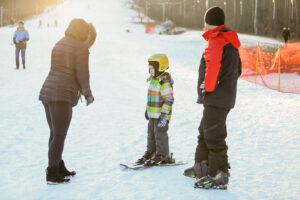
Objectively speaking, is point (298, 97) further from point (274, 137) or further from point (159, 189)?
point (159, 189)

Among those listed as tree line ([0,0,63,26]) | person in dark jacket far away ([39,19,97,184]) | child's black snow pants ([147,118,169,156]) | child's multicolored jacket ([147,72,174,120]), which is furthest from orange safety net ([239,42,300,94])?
tree line ([0,0,63,26])

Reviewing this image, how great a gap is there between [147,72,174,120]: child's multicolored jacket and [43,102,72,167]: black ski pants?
1095 millimetres

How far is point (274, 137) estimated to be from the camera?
5.92 meters

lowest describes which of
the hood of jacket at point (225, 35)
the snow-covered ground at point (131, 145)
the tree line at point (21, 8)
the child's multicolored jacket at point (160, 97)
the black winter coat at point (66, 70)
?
the snow-covered ground at point (131, 145)

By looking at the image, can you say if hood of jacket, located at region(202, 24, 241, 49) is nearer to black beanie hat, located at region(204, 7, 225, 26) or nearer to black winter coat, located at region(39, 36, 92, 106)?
black beanie hat, located at region(204, 7, 225, 26)

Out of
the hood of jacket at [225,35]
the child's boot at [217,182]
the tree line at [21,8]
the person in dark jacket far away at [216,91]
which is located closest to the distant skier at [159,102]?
the person in dark jacket far away at [216,91]

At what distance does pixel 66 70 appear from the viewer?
3781 millimetres

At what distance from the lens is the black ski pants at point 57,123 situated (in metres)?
3.78

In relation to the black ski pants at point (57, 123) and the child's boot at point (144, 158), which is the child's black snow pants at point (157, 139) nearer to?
the child's boot at point (144, 158)

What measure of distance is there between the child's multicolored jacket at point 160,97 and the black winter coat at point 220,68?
0.65 meters

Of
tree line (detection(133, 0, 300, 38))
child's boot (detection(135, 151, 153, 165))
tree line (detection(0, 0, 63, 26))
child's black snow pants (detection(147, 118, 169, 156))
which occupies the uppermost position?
tree line (detection(0, 0, 63, 26))

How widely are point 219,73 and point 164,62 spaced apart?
1030 millimetres

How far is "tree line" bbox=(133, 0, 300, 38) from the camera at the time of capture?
5143cm

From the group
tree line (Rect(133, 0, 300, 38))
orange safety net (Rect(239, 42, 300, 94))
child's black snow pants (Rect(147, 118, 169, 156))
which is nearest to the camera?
child's black snow pants (Rect(147, 118, 169, 156))
